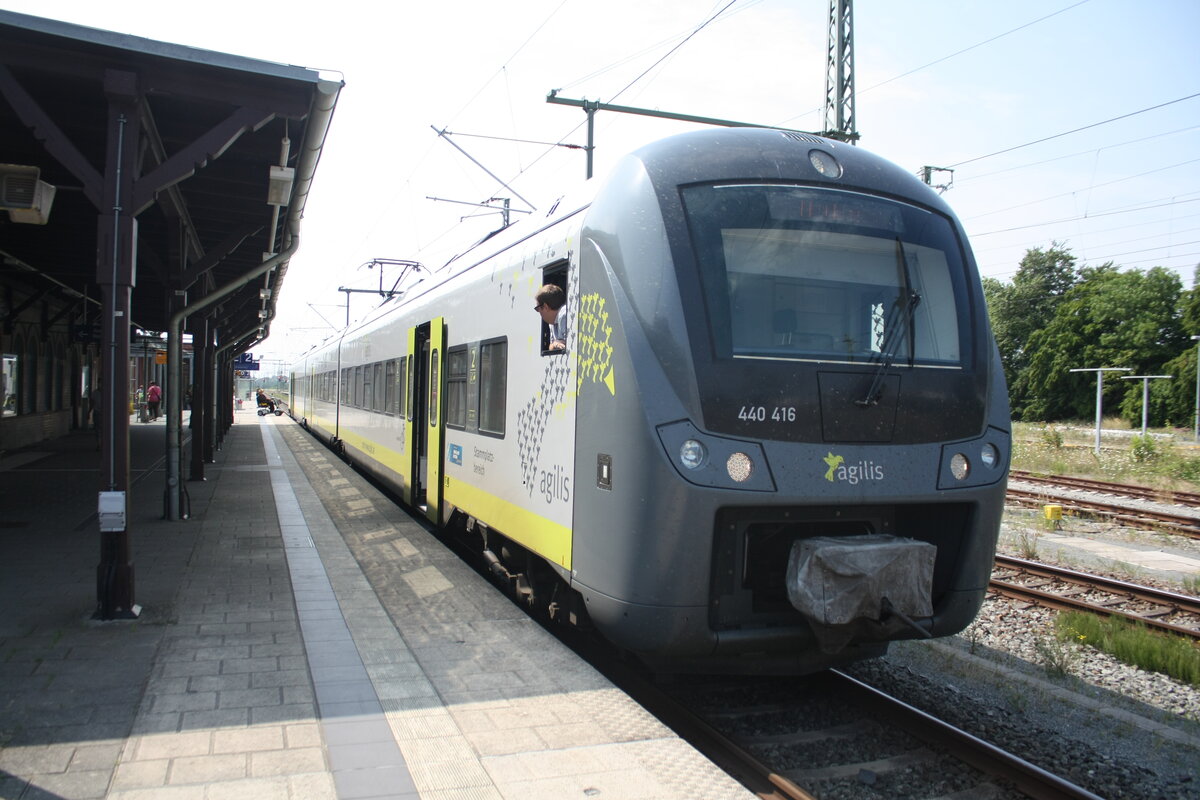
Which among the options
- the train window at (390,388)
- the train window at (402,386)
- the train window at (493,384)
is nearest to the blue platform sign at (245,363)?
the train window at (390,388)

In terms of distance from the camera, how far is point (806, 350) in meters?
4.59

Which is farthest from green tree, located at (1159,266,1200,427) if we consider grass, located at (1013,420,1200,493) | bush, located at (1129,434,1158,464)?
bush, located at (1129,434,1158,464)

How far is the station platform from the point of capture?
3.55 metres

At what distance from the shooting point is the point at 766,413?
438 centimetres

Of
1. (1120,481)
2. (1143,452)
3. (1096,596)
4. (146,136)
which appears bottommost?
(1096,596)

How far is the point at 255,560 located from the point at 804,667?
5.30 metres

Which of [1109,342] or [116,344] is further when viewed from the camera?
[1109,342]

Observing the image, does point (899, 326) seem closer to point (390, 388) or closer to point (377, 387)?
point (390, 388)

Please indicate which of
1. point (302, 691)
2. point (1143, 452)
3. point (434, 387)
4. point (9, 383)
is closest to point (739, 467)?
point (302, 691)

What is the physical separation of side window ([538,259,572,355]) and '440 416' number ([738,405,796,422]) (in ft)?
4.07

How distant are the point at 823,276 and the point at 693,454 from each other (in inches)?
49.9

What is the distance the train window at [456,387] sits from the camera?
25.2 ft

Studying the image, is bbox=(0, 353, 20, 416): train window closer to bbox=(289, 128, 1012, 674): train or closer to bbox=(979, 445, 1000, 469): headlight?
bbox=(289, 128, 1012, 674): train

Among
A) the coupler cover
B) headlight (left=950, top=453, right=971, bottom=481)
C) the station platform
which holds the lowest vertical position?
the station platform
